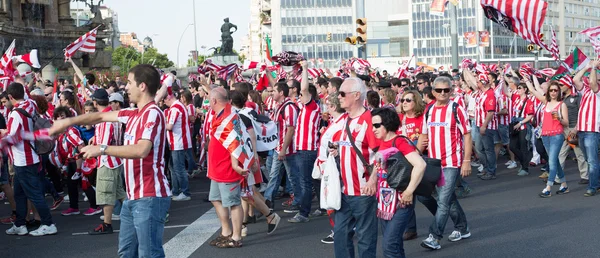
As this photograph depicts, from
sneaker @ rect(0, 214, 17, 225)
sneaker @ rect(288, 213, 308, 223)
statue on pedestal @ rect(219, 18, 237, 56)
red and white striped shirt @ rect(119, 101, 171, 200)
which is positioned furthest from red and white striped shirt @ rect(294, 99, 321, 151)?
statue on pedestal @ rect(219, 18, 237, 56)

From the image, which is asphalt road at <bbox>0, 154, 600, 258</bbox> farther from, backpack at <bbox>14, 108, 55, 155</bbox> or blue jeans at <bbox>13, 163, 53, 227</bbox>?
backpack at <bbox>14, 108, 55, 155</bbox>

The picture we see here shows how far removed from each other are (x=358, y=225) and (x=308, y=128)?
4.22 meters

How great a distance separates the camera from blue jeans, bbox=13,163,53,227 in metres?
9.95

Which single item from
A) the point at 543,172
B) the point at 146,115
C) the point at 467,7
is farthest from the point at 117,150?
the point at 467,7

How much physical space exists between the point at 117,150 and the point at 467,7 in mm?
137341

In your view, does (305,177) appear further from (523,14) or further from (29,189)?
(523,14)

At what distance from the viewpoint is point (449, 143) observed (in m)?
8.91

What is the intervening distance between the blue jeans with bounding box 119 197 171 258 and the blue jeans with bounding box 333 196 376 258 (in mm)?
1370

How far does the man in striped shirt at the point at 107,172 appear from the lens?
9867 mm

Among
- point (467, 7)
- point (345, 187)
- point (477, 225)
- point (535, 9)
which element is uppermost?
point (467, 7)

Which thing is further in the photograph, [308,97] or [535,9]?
[535,9]

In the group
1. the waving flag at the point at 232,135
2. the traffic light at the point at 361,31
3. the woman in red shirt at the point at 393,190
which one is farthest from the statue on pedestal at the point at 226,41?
the woman in red shirt at the point at 393,190

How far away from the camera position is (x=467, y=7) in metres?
139

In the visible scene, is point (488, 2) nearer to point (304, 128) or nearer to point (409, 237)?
point (304, 128)
